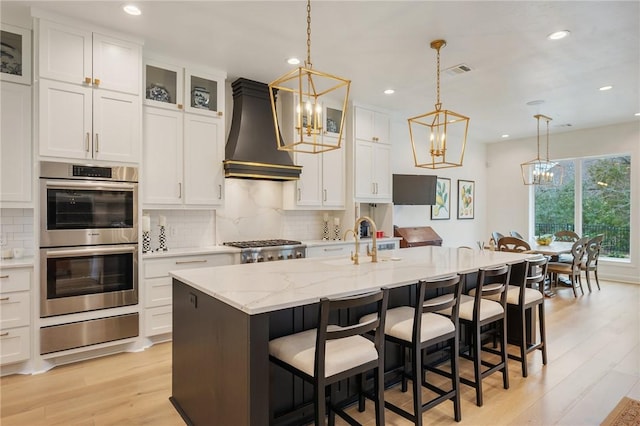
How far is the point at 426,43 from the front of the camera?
3508 millimetres

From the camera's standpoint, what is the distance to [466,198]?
8133mm

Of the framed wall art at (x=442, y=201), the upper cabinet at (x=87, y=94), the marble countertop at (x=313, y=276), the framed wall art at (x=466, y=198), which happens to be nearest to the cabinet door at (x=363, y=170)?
the marble countertop at (x=313, y=276)

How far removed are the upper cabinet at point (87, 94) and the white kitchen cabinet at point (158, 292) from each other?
1047 mm

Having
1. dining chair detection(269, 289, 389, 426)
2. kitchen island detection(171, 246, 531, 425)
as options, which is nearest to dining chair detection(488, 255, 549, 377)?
kitchen island detection(171, 246, 531, 425)

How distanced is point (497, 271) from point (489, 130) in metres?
5.63

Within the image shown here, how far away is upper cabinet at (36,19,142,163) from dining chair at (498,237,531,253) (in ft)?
17.0

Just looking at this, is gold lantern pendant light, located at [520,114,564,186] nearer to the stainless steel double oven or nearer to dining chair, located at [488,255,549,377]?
dining chair, located at [488,255,549,377]

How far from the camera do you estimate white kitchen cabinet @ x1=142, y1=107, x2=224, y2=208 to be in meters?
3.71

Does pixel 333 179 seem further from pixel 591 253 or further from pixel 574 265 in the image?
pixel 591 253

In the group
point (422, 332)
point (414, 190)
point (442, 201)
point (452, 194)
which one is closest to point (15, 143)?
point (422, 332)

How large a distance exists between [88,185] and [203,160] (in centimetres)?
120

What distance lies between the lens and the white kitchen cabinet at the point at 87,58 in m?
3.04

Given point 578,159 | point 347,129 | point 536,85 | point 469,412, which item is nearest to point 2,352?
point 469,412

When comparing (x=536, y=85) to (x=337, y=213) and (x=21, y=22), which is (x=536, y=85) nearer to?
(x=337, y=213)
